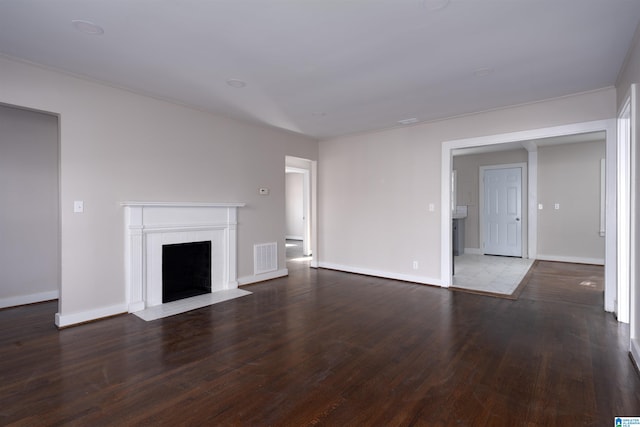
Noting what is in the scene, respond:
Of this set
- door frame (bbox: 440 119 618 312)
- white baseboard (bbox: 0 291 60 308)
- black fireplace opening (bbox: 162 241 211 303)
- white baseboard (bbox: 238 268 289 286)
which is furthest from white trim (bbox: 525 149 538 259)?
white baseboard (bbox: 0 291 60 308)

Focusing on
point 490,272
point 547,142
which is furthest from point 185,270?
point 547,142

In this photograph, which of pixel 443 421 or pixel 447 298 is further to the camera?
pixel 447 298

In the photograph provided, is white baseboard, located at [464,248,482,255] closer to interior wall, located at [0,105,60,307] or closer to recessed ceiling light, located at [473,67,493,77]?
recessed ceiling light, located at [473,67,493,77]

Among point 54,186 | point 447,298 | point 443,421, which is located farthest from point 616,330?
point 54,186

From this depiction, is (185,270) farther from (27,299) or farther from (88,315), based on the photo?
(27,299)

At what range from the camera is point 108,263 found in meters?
3.54

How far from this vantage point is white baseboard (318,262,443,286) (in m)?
4.95

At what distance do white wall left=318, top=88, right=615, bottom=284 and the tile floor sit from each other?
0.70m

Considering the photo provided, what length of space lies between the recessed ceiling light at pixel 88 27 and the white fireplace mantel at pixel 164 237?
5.73 ft

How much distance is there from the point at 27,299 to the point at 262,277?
2.96m

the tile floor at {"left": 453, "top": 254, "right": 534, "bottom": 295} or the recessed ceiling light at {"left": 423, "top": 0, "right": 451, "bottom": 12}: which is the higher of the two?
the recessed ceiling light at {"left": 423, "top": 0, "right": 451, "bottom": 12}

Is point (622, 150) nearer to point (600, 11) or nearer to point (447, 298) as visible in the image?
point (600, 11)

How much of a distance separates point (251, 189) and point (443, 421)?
4.03 meters

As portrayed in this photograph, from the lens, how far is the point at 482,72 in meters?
3.17
